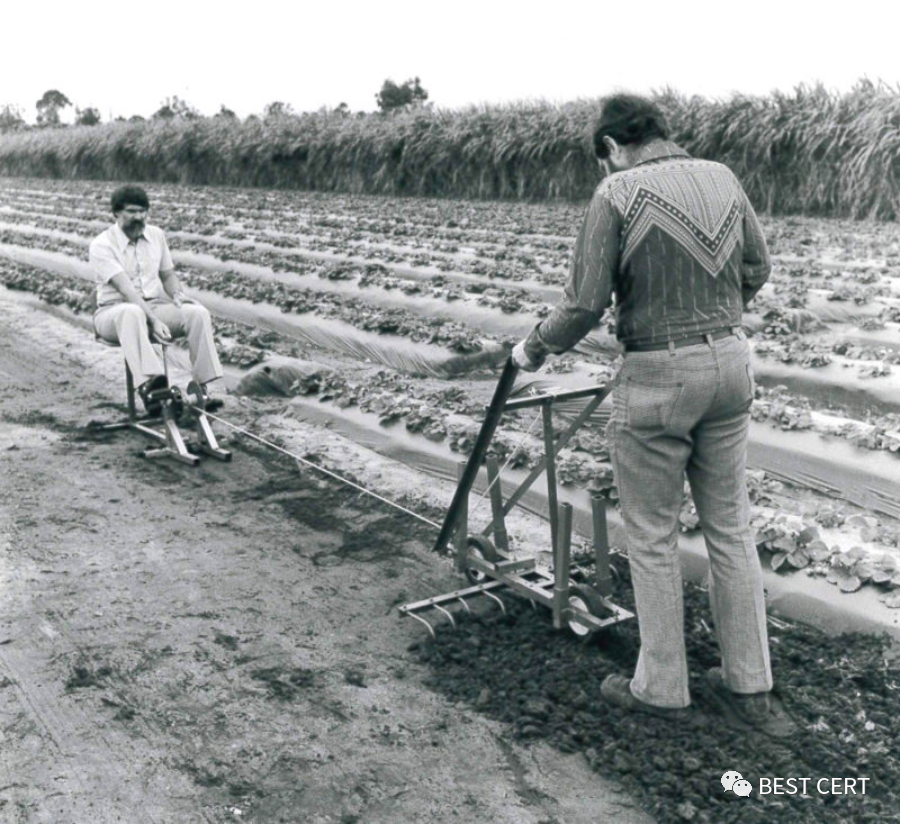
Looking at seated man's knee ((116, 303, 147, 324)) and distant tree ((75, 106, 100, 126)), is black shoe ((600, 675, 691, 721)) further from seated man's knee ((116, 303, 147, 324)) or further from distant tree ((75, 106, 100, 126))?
distant tree ((75, 106, 100, 126))

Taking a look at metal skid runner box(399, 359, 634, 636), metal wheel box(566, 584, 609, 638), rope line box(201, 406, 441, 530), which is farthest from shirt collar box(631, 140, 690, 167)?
rope line box(201, 406, 441, 530)

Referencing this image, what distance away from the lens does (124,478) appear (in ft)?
18.8

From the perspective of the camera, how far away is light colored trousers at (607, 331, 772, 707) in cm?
308

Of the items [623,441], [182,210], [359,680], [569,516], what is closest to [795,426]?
[569,516]

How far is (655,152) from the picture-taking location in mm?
3068

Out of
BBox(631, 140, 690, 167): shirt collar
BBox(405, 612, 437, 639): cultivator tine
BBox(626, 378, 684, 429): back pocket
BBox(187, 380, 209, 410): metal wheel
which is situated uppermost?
BBox(631, 140, 690, 167): shirt collar

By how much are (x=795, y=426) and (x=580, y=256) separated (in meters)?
2.66

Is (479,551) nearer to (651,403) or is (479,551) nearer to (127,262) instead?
(651,403)

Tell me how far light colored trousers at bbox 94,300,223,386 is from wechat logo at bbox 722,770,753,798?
4.26 meters

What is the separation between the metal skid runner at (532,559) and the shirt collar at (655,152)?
2.46 ft

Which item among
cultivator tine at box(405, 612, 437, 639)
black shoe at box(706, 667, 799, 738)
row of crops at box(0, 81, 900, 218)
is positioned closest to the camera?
black shoe at box(706, 667, 799, 738)

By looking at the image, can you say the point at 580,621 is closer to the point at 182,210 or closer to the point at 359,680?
the point at 359,680

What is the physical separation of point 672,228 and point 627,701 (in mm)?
1434

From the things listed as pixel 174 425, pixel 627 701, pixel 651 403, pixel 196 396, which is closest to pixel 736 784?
pixel 627 701
